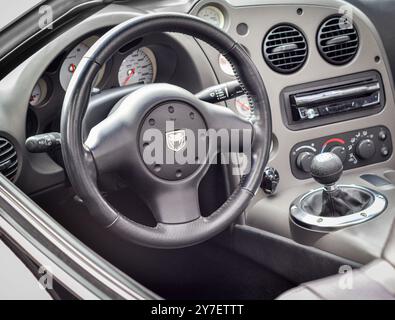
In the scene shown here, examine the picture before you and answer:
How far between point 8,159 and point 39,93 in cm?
21

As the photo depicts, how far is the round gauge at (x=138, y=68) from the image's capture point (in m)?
1.62

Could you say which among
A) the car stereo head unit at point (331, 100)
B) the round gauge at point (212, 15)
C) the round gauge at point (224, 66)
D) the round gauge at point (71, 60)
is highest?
the round gauge at point (212, 15)

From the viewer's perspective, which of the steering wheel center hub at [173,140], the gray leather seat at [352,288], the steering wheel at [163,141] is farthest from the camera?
the steering wheel center hub at [173,140]

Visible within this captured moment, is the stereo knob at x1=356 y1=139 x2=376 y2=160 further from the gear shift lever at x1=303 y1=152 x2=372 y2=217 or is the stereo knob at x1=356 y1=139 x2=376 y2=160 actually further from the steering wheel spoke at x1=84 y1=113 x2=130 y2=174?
the steering wheel spoke at x1=84 y1=113 x2=130 y2=174

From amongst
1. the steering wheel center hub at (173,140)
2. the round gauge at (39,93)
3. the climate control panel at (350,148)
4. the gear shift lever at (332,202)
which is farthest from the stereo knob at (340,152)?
the round gauge at (39,93)

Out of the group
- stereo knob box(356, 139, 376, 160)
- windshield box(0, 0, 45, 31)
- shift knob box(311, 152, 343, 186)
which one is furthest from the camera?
stereo knob box(356, 139, 376, 160)

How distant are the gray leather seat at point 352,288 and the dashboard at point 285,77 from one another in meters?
0.39

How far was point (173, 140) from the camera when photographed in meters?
1.24

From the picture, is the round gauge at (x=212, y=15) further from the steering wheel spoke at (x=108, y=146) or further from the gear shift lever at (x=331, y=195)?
the steering wheel spoke at (x=108, y=146)

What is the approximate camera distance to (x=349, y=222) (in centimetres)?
147

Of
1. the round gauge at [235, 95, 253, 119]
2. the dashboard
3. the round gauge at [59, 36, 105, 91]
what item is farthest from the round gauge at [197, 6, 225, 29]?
the round gauge at [59, 36, 105, 91]

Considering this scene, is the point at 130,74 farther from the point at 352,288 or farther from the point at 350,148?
the point at 352,288

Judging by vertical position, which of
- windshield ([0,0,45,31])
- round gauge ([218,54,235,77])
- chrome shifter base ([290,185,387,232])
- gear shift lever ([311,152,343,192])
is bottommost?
chrome shifter base ([290,185,387,232])

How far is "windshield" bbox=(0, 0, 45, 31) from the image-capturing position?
4.38ft
